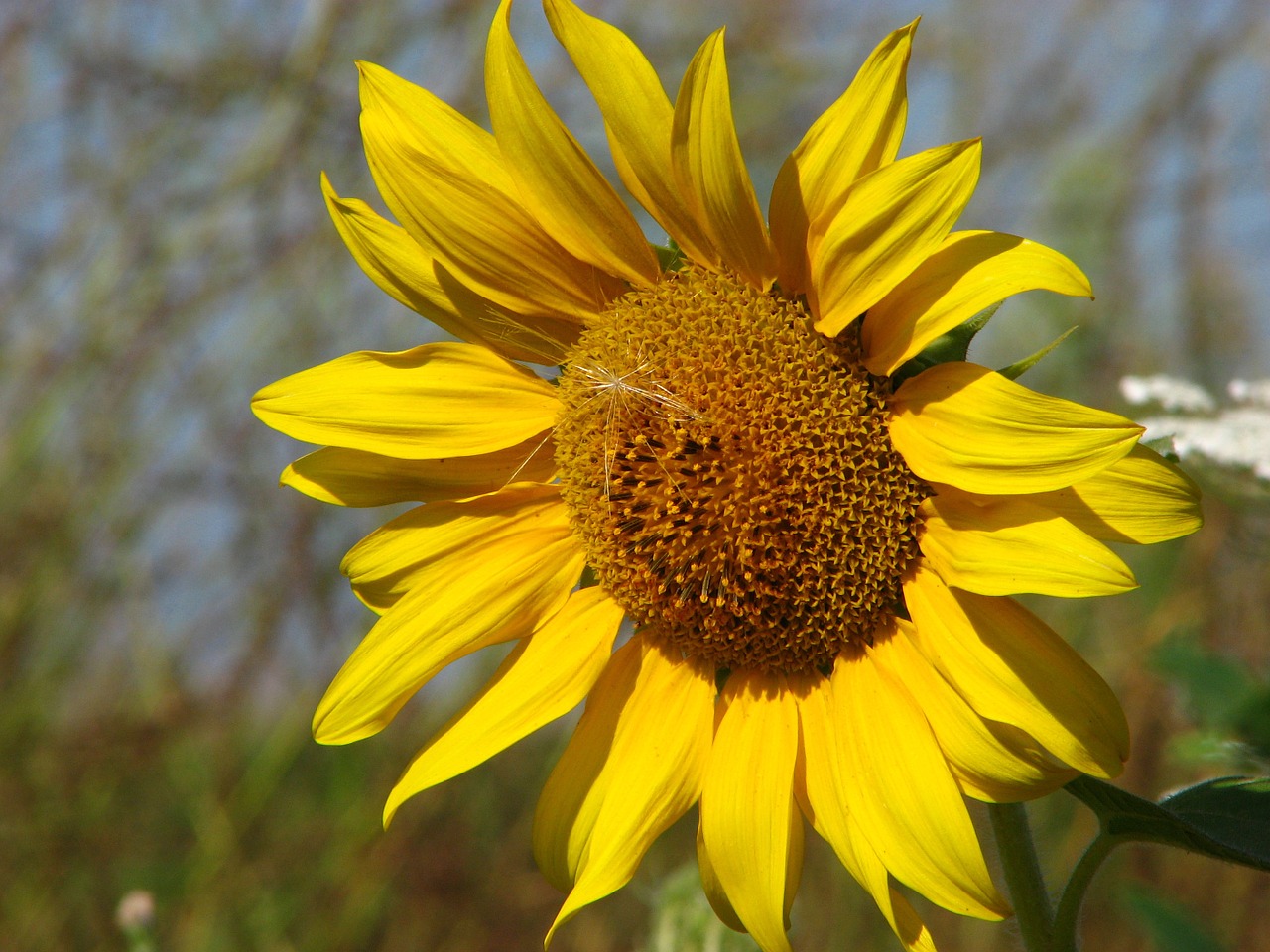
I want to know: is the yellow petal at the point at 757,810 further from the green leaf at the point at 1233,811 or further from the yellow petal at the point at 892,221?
the yellow petal at the point at 892,221

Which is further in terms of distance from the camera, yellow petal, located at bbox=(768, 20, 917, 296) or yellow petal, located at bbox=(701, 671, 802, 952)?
yellow petal, located at bbox=(701, 671, 802, 952)

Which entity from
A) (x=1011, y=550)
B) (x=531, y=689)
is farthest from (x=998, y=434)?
(x=531, y=689)

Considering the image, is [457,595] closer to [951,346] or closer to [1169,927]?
[951,346]

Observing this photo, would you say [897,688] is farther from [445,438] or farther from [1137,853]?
[1137,853]

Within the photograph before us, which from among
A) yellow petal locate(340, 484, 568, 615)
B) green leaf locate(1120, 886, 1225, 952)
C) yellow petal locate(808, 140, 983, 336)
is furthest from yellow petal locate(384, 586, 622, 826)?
green leaf locate(1120, 886, 1225, 952)

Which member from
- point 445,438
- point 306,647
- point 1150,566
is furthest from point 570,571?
point 1150,566

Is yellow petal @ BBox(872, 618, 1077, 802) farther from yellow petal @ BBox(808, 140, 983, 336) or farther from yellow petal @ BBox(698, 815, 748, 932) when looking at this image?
yellow petal @ BBox(808, 140, 983, 336)
